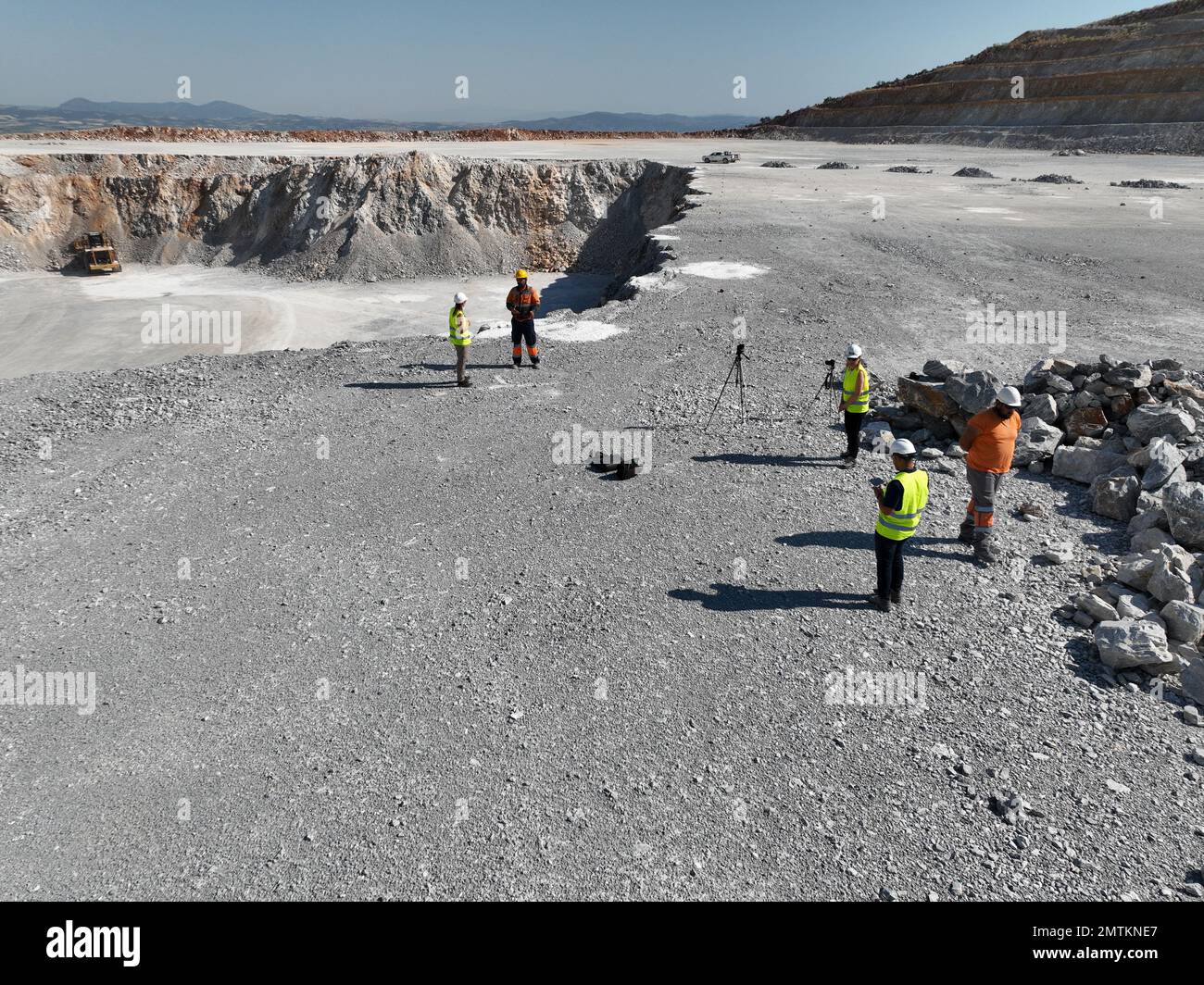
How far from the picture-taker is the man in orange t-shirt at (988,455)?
25.0 ft

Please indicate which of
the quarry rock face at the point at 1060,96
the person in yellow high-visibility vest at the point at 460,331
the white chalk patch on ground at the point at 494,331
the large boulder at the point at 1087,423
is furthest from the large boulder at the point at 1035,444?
the quarry rock face at the point at 1060,96

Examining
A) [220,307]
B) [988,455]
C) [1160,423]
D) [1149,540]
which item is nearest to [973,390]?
[1160,423]

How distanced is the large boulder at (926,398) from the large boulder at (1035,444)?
97cm

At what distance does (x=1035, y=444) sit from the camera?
32.1ft

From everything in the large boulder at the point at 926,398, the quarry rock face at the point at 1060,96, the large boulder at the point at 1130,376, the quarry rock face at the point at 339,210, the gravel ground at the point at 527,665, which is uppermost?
the quarry rock face at the point at 1060,96

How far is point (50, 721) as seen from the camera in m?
6.01

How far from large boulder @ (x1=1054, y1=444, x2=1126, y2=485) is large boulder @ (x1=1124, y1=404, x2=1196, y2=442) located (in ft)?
1.50

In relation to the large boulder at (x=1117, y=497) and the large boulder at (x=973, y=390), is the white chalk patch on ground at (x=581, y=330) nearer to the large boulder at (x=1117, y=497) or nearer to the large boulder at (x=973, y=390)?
the large boulder at (x=973, y=390)

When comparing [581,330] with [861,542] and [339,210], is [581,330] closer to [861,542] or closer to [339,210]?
[861,542]

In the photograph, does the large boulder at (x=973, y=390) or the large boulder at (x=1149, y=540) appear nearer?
the large boulder at (x=1149, y=540)

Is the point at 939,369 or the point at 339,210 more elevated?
the point at 339,210

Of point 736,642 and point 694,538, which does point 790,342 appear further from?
point 736,642

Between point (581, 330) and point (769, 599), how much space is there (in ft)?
31.1

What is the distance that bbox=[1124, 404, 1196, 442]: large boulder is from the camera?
9195mm
